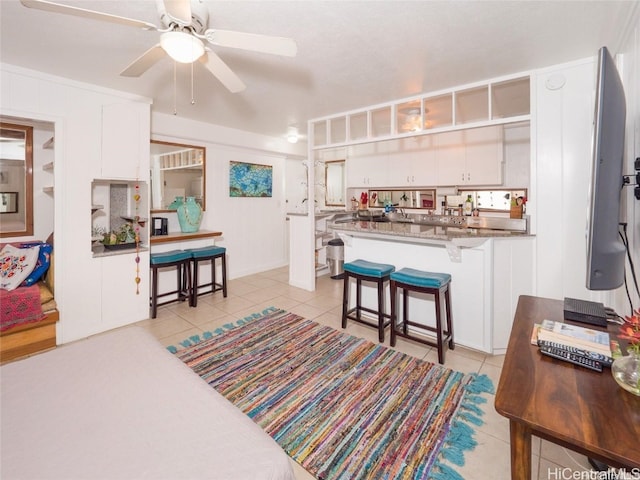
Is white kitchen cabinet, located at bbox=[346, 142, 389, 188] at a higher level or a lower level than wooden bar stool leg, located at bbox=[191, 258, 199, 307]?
higher

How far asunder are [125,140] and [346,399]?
10.7 feet

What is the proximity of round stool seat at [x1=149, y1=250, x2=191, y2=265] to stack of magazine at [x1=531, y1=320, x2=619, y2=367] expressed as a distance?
3431 millimetres

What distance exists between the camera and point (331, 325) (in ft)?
10.6

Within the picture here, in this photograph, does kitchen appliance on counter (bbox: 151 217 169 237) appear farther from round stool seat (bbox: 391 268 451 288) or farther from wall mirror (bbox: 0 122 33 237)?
round stool seat (bbox: 391 268 451 288)

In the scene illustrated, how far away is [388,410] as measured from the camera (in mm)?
1932

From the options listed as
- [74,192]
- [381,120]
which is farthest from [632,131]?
[74,192]

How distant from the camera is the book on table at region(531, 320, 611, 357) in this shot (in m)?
1.08

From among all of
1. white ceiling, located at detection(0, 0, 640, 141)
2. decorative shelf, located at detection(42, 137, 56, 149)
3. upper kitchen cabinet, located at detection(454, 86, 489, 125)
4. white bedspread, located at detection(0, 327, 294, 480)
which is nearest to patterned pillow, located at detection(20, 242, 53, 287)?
decorative shelf, located at detection(42, 137, 56, 149)

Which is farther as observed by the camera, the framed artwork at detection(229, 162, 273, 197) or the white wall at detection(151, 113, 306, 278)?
the framed artwork at detection(229, 162, 273, 197)

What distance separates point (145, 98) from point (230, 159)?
177 centimetres

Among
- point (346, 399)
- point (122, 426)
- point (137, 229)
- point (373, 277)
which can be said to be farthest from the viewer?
point (137, 229)

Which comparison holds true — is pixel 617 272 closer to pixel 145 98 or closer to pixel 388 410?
pixel 388 410

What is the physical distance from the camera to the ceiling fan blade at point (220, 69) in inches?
72.5

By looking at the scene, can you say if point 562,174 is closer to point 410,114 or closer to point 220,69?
point 410,114
